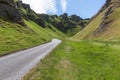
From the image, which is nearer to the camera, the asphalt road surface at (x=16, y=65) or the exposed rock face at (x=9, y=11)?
the asphalt road surface at (x=16, y=65)

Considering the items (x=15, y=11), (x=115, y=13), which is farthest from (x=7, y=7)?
(x=115, y=13)

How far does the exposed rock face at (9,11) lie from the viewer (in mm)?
135812

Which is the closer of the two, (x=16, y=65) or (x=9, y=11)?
(x=16, y=65)

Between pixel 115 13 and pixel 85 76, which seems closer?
pixel 85 76

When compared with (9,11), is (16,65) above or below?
below

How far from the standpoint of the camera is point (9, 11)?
14125 centimetres

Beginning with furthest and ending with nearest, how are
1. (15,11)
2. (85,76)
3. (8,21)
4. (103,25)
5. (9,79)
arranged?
(103,25) → (15,11) → (8,21) → (85,76) → (9,79)

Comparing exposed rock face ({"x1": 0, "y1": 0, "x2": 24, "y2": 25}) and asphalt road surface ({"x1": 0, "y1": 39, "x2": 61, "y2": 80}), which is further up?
exposed rock face ({"x1": 0, "y1": 0, "x2": 24, "y2": 25})

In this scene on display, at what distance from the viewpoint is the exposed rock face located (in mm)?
135812

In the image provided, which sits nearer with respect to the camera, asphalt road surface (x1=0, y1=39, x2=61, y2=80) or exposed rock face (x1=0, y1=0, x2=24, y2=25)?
asphalt road surface (x1=0, y1=39, x2=61, y2=80)

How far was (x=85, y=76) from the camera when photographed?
21.7 metres

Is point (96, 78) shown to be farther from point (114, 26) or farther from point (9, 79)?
point (114, 26)

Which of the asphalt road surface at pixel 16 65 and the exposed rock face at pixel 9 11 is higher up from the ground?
the exposed rock face at pixel 9 11

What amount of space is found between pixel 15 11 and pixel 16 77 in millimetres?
128477
